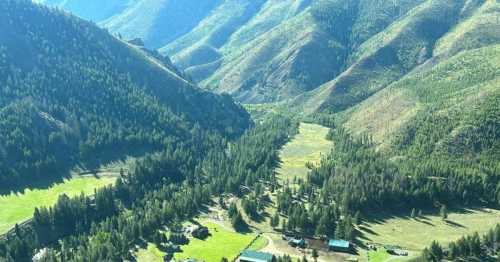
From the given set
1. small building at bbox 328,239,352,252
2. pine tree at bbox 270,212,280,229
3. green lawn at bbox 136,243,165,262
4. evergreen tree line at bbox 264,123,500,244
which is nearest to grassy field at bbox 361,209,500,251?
evergreen tree line at bbox 264,123,500,244

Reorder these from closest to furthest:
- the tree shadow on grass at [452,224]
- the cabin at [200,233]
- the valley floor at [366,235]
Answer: the valley floor at [366,235]
the cabin at [200,233]
the tree shadow on grass at [452,224]

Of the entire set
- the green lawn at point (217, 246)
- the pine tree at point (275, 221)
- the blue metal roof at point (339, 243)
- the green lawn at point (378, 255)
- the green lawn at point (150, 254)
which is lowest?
the green lawn at point (150, 254)

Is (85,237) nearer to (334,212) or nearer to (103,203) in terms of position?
(103,203)

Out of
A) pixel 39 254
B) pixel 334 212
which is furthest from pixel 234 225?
pixel 39 254

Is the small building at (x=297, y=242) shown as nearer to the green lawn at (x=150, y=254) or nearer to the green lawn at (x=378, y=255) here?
the green lawn at (x=378, y=255)

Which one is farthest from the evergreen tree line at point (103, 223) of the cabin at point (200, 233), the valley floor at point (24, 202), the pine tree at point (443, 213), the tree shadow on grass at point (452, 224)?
the tree shadow on grass at point (452, 224)

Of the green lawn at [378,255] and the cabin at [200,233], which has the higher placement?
the green lawn at [378,255]

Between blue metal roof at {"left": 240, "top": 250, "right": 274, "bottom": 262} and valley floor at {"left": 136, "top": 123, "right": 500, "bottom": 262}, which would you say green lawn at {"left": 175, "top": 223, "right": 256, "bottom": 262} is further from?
blue metal roof at {"left": 240, "top": 250, "right": 274, "bottom": 262}
